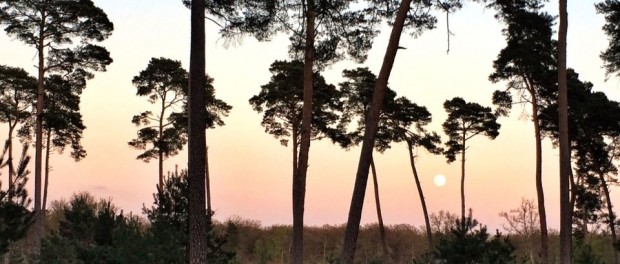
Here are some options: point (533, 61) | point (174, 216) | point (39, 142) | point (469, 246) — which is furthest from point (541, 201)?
point (39, 142)

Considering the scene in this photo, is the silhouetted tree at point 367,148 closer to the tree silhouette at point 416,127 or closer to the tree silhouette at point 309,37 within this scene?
the tree silhouette at point 309,37

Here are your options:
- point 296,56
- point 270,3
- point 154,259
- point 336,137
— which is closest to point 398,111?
point 336,137

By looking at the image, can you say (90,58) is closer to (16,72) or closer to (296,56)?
(16,72)

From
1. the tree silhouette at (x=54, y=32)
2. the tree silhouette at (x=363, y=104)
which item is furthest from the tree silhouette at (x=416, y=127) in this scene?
the tree silhouette at (x=54, y=32)

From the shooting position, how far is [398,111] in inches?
1383

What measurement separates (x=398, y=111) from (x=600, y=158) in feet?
33.3

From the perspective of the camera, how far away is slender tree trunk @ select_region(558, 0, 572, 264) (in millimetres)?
18125

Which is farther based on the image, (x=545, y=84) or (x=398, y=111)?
(x=398, y=111)

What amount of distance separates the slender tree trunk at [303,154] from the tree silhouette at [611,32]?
11.6m

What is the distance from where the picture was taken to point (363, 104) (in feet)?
115

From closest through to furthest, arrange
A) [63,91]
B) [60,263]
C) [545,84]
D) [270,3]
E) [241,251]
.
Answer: [60,263], [270,3], [545,84], [63,91], [241,251]

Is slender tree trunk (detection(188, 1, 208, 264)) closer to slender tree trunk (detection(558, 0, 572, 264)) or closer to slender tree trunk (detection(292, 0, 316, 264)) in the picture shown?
slender tree trunk (detection(292, 0, 316, 264))

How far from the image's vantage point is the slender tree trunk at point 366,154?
14.6 metres

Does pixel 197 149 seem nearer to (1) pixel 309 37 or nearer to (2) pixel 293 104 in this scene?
(1) pixel 309 37
